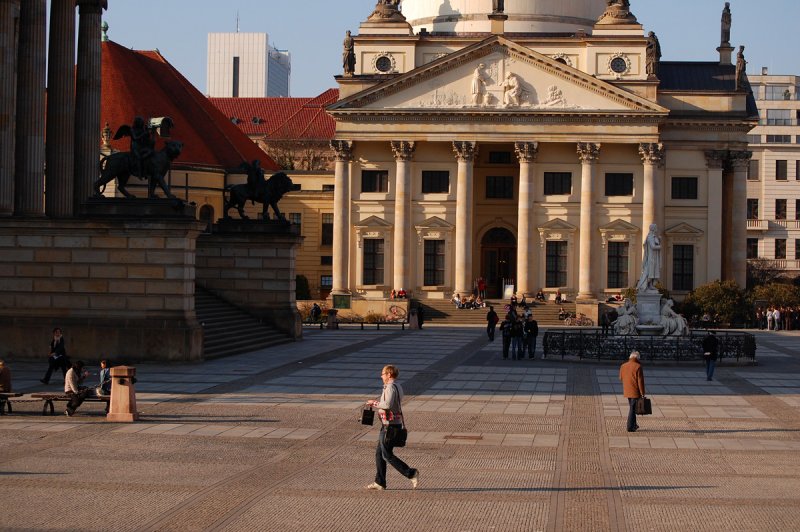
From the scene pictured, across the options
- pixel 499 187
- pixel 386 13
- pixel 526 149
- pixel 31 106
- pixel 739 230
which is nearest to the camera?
pixel 31 106

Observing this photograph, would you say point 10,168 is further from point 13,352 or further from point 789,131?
point 789,131

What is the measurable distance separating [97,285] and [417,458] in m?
20.9

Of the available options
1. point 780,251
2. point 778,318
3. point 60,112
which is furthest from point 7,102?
point 780,251

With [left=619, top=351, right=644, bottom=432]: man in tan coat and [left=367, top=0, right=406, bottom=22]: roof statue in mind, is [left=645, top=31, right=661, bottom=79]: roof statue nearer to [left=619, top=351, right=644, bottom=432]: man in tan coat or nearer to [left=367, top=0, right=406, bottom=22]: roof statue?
[left=367, top=0, right=406, bottom=22]: roof statue

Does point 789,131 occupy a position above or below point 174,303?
above

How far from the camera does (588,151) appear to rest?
84.6 metres

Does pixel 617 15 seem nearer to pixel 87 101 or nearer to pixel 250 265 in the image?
pixel 250 265

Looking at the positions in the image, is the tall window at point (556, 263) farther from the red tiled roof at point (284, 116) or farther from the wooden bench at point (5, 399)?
the wooden bench at point (5, 399)

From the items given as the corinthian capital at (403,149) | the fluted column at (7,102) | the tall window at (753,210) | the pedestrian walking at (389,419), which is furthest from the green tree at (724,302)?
the pedestrian walking at (389,419)

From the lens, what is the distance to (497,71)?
84562 mm

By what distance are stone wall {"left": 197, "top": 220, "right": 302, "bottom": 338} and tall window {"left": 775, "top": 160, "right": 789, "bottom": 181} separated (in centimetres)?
8175

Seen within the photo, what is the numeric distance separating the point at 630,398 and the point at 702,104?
66189 millimetres

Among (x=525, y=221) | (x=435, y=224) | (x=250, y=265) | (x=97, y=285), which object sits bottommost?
(x=97, y=285)

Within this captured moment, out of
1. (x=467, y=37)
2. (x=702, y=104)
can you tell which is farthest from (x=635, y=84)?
(x=467, y=37)
